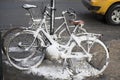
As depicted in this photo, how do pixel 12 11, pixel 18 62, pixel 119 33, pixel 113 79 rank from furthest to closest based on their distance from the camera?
1. pixel 12 11
2. pixel 119 33
3. pixel 18 62
4. pixel 113 79

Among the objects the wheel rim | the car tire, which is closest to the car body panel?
the car tire

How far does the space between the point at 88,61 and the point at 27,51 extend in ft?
4.38

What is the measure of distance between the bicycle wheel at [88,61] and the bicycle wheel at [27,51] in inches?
29.6

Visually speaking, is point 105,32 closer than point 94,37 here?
No

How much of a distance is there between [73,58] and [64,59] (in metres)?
0.20

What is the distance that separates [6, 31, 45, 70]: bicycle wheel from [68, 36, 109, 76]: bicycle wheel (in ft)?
2.46

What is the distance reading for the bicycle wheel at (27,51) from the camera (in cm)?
677

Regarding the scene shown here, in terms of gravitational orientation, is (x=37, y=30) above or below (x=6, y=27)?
above

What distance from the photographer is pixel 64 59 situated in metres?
6.66

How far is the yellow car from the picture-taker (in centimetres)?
1088

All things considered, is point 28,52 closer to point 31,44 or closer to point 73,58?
point 31,44

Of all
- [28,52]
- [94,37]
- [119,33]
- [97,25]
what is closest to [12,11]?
[97,25]

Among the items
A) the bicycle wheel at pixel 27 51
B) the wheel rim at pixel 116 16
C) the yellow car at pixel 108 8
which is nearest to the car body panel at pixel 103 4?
the yellow car at pixel 108 8

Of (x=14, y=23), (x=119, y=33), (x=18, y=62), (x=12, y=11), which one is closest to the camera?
(x=18, y=62)
